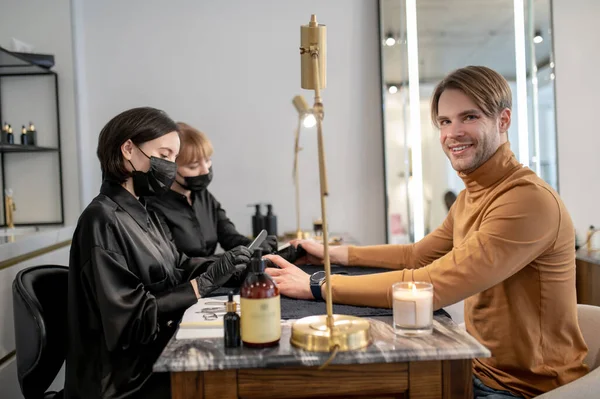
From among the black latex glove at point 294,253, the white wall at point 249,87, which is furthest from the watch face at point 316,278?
the white wall at point 249,87

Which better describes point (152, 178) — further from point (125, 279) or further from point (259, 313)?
point (259, 313)

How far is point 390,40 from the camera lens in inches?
143

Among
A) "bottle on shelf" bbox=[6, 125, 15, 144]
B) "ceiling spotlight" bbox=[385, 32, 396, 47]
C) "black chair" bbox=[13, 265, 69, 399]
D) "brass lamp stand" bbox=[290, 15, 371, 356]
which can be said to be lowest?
"black chair" bbox=[13, 265, 69, 399]

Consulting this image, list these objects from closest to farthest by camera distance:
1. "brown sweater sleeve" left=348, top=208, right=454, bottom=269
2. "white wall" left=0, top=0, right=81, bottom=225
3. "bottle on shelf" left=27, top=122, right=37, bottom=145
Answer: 1. "brown sweater sleeve" left=348, top=208, right=454, bottom=269
2. "bottle on shelf" left=27, top=122, right=37, bottom=145
3. "white wall" left=0, top=0, right=81, bottom=225

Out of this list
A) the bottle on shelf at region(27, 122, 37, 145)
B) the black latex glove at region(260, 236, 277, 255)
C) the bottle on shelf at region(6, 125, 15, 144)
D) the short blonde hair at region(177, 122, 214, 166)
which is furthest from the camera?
the bottle on shelf at region(27, 122, 37, 145)

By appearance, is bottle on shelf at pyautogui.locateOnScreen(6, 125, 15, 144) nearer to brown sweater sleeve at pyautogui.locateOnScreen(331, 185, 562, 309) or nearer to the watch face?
the watch face

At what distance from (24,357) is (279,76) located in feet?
8.53

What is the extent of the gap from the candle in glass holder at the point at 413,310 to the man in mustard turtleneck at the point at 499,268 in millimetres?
147

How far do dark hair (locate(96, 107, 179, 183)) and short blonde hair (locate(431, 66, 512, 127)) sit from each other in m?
0.88

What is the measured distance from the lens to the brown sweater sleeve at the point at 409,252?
1.78m

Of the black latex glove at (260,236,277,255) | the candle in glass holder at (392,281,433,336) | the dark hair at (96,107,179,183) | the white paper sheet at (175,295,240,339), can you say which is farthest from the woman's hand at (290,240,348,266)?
the candle in glass holder at (392,281,433,336)

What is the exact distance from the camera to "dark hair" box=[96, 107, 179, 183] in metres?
1.60

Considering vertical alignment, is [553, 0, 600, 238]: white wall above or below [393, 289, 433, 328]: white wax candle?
above

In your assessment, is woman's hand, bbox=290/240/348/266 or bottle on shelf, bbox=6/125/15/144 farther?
bottle on shelf, bbox=6/125/15/144
